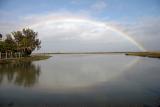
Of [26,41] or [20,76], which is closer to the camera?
[20,76]

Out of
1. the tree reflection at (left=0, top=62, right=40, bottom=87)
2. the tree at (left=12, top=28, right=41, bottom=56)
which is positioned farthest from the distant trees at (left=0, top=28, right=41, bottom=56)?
the tree reflection at (left=0, top=62, right=40, bottom=87)

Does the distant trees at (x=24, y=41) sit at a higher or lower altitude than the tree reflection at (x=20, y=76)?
higher

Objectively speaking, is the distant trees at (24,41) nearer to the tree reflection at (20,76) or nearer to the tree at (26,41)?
the tree at (26,41)

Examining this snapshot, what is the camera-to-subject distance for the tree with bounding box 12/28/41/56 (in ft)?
188

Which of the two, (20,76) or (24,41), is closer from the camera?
(20,76)

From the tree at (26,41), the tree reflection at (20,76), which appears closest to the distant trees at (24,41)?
the tree at (26,41)

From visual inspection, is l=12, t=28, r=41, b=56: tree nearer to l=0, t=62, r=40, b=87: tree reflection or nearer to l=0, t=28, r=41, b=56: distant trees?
l=0, t=28, r=41, b=56: distant trees

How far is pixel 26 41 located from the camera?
57500 millimetres

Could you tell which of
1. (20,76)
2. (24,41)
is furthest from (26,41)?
(20,76)

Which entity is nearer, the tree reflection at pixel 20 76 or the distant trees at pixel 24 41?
the tree reflection at pixel 20 76

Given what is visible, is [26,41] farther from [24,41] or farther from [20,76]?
[20,76]

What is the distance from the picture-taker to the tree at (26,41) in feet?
188

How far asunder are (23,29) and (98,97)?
5388cm

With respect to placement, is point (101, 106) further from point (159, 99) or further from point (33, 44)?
point (33, 44)
